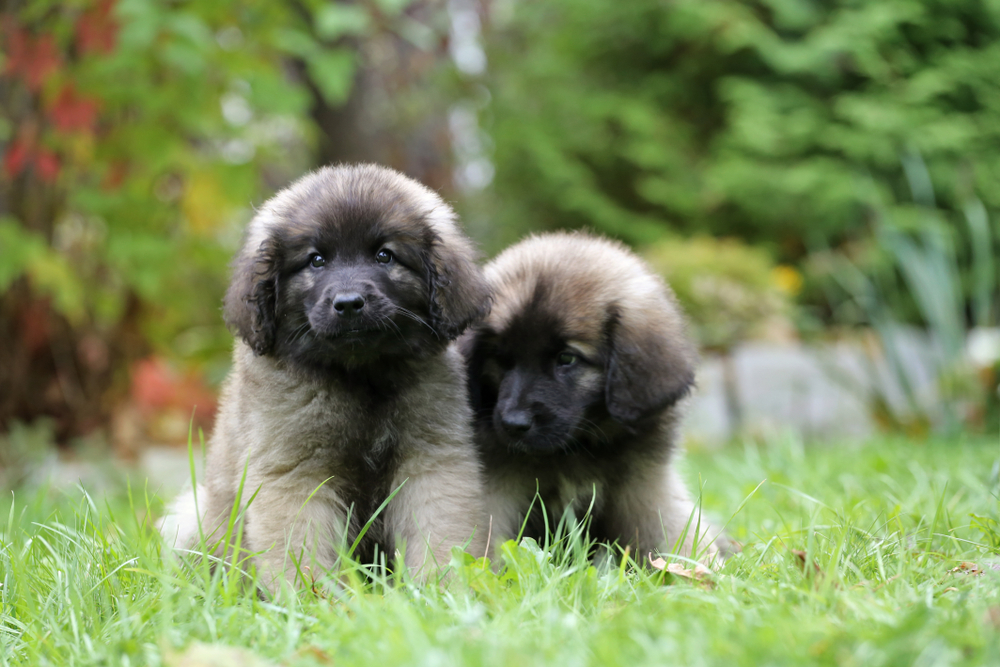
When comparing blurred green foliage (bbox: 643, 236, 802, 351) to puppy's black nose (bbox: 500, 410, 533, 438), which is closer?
puppy's black nose (bbox: 500, 410, 533, 438)

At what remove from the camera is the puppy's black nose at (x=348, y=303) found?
7.73 feet

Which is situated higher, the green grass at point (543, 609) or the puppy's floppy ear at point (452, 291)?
the puppy's floppy ear at point (452, 291)

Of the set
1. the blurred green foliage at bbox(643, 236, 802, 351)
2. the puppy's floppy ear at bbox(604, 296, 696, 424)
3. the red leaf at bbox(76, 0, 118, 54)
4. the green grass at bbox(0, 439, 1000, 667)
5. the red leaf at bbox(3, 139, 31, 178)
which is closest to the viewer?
the green grass at bbox(0, 439, 1000, 667)

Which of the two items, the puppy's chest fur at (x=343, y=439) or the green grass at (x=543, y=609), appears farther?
the puppy's chest fur at (x=343, y=439)

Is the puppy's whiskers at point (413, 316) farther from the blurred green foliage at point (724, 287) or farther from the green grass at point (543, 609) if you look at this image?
the blurred green foliage at point (724, 287)

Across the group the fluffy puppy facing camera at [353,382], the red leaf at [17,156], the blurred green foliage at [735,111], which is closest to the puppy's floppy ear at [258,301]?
the fluffy puppy facing camera at [353,382]

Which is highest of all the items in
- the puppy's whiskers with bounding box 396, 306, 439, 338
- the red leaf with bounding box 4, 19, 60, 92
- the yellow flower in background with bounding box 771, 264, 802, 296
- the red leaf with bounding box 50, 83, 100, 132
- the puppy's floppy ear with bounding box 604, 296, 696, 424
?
the red leaf with bounding box 4, 19, 60, 92

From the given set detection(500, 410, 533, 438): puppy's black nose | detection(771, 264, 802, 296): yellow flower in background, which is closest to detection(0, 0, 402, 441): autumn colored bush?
detection(500, 410, 533, 438): puppy's black nose

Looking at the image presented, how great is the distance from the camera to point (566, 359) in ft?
9.21

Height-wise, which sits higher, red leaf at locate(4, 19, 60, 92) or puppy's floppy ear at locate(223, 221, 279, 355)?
red leaf at locate(4, 19, 60, 92)

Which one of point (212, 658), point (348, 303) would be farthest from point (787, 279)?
point (212, 658)

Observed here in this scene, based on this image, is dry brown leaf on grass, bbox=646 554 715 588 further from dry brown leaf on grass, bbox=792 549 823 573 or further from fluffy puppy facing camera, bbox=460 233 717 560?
fluffy puppy facing camera, bbox=460 233 717 560

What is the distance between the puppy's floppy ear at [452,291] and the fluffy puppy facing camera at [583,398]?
214 millimetres

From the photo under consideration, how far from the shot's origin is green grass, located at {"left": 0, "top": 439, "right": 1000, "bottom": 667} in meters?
1.59
